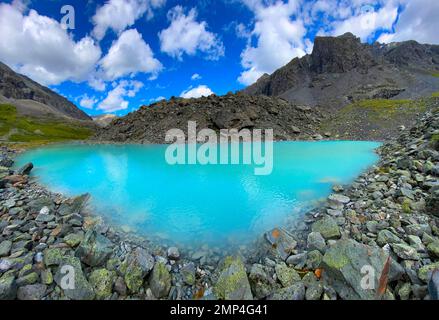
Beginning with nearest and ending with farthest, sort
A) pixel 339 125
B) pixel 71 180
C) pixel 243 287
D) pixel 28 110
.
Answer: pixel 243 287 < pixel 71 180 < pixel 339 125 < pixel 28 110

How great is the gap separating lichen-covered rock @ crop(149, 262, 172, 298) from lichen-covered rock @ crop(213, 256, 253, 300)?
4.64 feet

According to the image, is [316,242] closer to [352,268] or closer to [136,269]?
[352,268]

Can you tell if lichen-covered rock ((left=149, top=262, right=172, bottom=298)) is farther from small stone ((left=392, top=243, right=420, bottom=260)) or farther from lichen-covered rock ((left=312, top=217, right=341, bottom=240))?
small stone ((left=392, top=243, right=420, bottom=260))

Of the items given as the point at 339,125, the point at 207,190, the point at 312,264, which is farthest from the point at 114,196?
the point at 339,125

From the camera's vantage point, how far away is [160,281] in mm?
6664

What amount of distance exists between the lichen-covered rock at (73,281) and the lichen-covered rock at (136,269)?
37.4 inches

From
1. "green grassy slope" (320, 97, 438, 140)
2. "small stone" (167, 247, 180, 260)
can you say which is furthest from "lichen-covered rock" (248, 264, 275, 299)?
"green grassy slope" (320, 97, 438, 140)

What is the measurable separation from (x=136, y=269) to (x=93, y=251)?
6.07 feet

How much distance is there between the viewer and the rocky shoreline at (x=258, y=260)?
5.95 metres

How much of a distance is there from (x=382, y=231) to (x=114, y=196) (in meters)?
14.8

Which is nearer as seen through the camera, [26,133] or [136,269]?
[136,269]

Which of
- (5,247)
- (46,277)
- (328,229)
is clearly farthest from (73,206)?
(328,229)

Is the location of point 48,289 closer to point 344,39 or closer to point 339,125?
point 339,125

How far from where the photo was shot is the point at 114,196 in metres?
15.5
